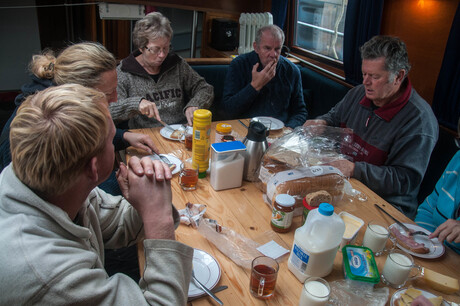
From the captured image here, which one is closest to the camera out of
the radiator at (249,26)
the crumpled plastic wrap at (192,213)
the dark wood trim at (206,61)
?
the crumpled plastic wrap at (192,213)

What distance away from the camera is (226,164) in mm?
1493

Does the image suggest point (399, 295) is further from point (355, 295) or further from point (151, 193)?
point (151, 193)

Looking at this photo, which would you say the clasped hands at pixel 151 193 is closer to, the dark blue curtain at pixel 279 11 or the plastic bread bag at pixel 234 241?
the plastic bread bag at pixel 234 241

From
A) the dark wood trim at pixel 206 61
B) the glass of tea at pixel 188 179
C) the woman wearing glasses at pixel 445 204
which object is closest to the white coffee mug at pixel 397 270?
the woman wearing glasses at pixel 445 204

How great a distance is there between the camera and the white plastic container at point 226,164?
4.87 feet

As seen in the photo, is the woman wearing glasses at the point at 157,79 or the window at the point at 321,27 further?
the window at the point at 321,27

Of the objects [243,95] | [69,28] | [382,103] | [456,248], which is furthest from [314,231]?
[69,28]

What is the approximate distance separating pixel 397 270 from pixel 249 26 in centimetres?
361

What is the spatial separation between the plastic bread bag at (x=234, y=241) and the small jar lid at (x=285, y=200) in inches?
5.1

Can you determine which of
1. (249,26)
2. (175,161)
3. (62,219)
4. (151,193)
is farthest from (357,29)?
(62,219)

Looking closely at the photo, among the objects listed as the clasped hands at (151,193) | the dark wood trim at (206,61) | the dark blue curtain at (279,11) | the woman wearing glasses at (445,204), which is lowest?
the woman wearing glasses at (445,204)

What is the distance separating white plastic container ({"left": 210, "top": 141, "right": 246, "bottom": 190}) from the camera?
4.87ft

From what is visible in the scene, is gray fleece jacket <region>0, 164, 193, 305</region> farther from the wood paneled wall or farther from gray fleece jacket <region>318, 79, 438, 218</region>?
the wood paneled wall

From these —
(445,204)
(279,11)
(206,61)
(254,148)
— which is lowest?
(445,204)
